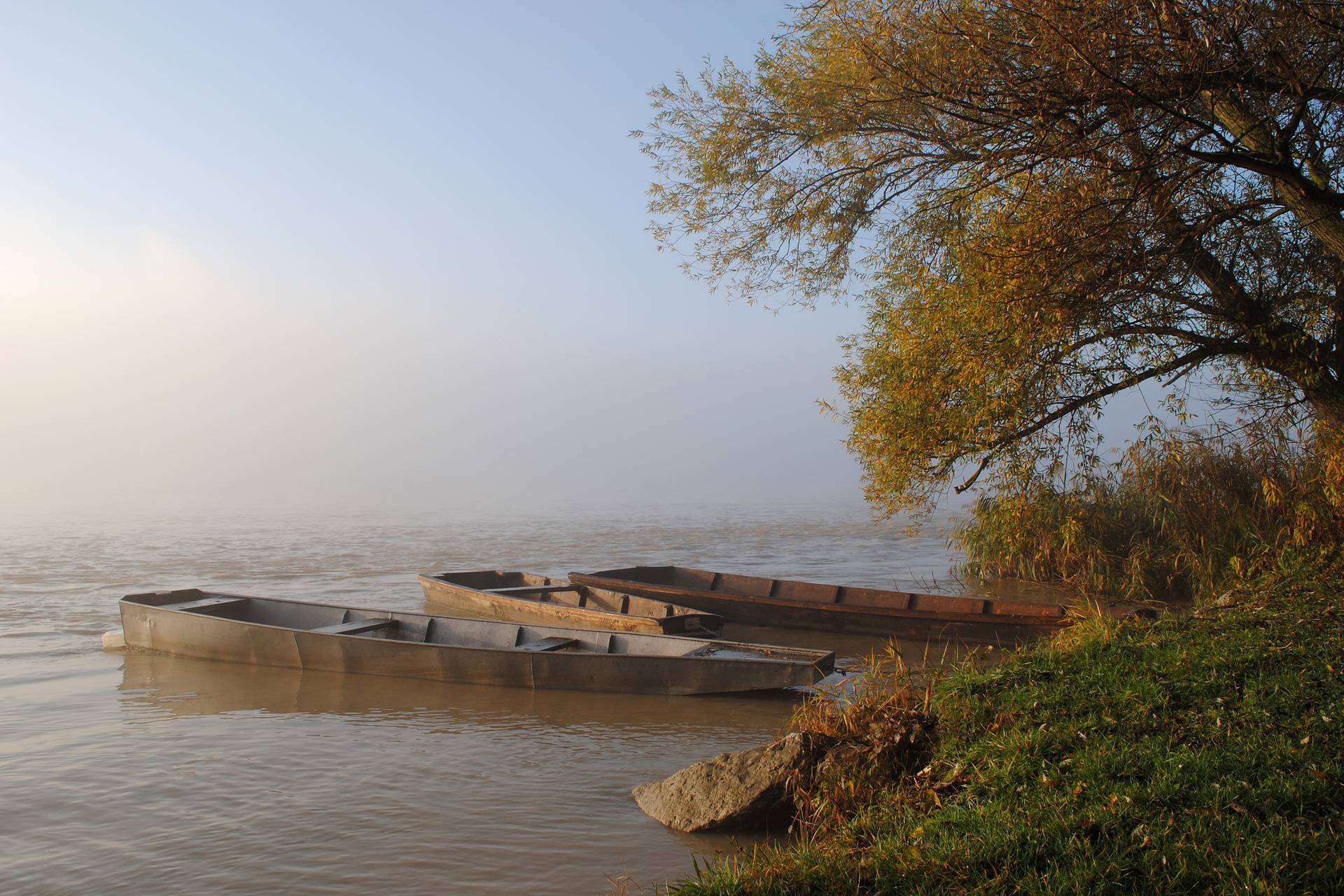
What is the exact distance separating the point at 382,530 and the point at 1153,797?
112 feet

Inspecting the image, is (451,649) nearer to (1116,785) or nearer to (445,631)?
(445,631)

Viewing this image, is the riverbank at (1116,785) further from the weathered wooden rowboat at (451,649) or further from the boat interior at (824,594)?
the boat interior at (824,594)

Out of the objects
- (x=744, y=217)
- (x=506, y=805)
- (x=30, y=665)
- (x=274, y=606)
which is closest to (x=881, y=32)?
(x=744, y=217)

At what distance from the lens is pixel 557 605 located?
1352 cm

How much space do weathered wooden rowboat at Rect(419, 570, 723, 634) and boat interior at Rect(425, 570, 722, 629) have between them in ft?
0.04

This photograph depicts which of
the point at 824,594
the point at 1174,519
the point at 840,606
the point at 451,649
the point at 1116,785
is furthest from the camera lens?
the point at 824,594

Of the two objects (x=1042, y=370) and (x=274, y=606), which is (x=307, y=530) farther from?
(x=1042, y=370)

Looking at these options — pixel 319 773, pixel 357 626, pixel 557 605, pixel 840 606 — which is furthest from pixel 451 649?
pixel 840 606

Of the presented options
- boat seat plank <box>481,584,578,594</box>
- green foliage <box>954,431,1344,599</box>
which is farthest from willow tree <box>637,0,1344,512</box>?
boat seat plank <box>481,584,578,594</box>

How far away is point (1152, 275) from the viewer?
7820 mm

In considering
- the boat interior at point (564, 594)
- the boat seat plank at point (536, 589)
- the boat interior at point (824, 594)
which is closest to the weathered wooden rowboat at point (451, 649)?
the boat interior at point (564, 594)

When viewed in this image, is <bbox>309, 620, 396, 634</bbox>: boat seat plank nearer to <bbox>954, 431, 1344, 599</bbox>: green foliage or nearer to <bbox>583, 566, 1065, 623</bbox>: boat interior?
<bbox>583, 566, 1065, 623</bbox>: boat interior

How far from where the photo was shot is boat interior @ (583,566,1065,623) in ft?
40.1

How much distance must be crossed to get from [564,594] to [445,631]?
3.17 meters
